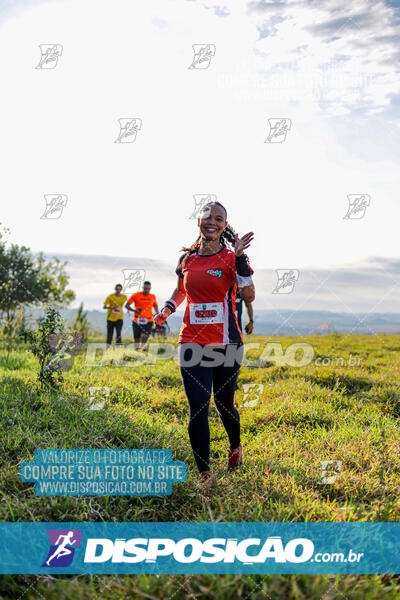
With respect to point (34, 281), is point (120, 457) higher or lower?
lower

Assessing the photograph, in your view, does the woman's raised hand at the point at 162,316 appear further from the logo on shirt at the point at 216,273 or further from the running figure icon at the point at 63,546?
the running figure icon at the point at 63,546

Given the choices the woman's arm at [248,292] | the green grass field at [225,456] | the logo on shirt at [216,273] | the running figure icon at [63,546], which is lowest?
the running figure icon at [63,546]

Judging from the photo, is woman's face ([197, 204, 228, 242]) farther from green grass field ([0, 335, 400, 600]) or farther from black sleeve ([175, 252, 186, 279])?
green grass field ([0, 335, 400, 600])

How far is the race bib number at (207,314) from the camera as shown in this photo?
3.93 metres

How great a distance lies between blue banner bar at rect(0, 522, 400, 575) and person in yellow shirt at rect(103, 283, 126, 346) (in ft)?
34.1

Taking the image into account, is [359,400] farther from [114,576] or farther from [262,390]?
[114,576]

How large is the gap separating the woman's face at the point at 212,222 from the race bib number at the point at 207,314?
0.62 meters

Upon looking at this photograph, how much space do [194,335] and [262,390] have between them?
3551 millimetres

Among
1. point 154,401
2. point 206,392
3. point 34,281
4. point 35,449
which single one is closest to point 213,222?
point 206,392

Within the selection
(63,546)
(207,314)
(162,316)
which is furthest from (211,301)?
(63,546)

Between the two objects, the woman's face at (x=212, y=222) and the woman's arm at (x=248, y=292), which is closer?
the woman's arm at (x=248, y=292)

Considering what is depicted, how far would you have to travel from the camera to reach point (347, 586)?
7.95 ft

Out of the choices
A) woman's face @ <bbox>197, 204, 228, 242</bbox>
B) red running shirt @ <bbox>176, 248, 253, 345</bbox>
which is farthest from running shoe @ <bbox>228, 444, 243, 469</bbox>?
woman's face @ <bbox>197, 204, 228, 242</bbox>

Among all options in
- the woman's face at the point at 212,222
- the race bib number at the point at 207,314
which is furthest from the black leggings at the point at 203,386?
the woman's face at the point at 212,222
